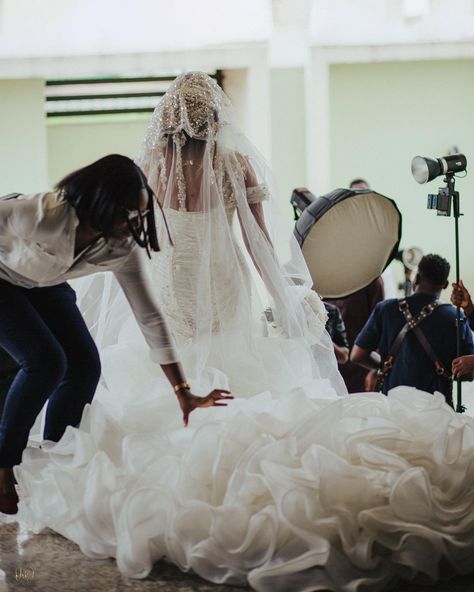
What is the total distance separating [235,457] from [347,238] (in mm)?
1949

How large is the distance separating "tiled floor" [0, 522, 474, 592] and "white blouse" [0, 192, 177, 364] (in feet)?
2.33

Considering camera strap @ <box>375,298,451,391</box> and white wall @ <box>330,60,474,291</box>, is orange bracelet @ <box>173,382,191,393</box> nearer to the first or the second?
camera strap @ <box>375,298,451,391</box>

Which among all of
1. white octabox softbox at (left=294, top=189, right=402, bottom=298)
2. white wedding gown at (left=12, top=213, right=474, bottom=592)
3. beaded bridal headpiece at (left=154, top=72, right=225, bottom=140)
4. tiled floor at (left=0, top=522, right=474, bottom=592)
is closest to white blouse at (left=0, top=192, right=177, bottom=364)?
white wedding gown at (left=12, top=213, right=474, bottom=592)

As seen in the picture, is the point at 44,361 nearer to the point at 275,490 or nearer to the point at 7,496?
the point at 7,496

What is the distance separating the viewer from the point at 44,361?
3.65 metres

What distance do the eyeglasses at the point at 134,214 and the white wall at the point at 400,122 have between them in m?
7.41

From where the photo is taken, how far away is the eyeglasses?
11.1 feet

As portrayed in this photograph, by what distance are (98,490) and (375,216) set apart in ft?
7.32

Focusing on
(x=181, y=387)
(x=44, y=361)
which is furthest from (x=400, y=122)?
(x=44, y=361)

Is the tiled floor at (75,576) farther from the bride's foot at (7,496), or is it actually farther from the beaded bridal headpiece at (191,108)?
the beaded bridal headpiece at (191,108)

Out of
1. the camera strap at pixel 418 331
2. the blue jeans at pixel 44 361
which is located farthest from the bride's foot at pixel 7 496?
the camera strap at pixel 418 331

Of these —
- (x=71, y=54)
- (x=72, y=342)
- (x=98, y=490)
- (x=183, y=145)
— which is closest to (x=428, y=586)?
(x=98, y=490)

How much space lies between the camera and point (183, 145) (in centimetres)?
452

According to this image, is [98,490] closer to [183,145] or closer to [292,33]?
[183,145]
